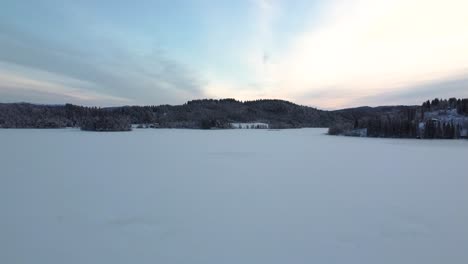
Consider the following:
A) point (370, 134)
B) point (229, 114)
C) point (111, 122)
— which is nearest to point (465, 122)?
point (370, 134)

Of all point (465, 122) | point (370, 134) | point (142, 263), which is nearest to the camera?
point (142, 263)

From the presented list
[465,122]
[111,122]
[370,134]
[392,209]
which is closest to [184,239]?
[392,209]

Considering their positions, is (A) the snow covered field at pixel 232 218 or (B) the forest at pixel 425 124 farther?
(B) the forest at pixel 425 124

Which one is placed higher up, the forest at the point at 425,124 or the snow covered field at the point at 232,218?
the forest at the point at 425,124

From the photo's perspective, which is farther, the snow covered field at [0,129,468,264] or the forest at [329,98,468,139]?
the forest at [329,98,468,139]

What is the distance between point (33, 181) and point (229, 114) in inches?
2674

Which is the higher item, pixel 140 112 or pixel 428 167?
pixel 140 112

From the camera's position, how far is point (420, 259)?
2537mm

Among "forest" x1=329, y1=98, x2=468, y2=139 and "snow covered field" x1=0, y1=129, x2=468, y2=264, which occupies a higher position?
"forest" x1=329, y1=98, x2=468, y2=139

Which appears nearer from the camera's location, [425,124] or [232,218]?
[232,218]

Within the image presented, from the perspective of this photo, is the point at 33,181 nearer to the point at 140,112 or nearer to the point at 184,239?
the point at 184,239

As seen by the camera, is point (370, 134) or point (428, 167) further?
point (370, 134)

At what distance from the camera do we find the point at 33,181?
227 inches

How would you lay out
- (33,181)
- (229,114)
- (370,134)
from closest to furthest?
(33,181), (370,134), (229,114)
